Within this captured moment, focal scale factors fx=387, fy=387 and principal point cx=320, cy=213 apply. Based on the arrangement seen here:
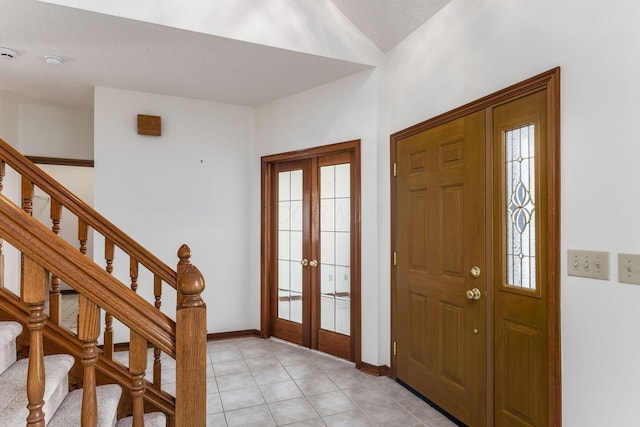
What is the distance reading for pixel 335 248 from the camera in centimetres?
393

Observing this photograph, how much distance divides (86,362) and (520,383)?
2.07m

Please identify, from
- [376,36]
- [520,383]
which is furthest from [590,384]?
[376,36]

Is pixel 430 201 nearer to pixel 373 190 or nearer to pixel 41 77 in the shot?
pixel 373 190

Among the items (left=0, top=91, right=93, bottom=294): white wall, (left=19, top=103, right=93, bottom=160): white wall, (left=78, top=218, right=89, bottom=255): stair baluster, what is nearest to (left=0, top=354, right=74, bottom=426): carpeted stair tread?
(left=78, top=218, right=89, bottom=255): stair baluster

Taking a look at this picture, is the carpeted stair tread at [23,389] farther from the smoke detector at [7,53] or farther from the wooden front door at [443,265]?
the smoke detector at [7,53]

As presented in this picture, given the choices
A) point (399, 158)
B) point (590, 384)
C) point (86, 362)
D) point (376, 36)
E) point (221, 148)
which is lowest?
point (590, 384)

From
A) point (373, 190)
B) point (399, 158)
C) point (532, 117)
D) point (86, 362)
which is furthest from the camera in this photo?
point (373, 190)

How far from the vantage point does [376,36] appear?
3.33 metres

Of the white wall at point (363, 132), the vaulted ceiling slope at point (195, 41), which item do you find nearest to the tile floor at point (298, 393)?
the white wall at point (363, 132)

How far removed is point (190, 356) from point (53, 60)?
10.7 feet

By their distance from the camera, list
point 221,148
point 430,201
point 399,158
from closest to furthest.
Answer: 1. point 430,201
2. point 399,158
3. point 221,148

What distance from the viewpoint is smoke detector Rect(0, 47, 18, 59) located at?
10.0 ft

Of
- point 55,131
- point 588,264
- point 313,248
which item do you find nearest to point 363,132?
point 313,248

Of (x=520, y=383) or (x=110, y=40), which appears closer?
(x=520, y=383)
